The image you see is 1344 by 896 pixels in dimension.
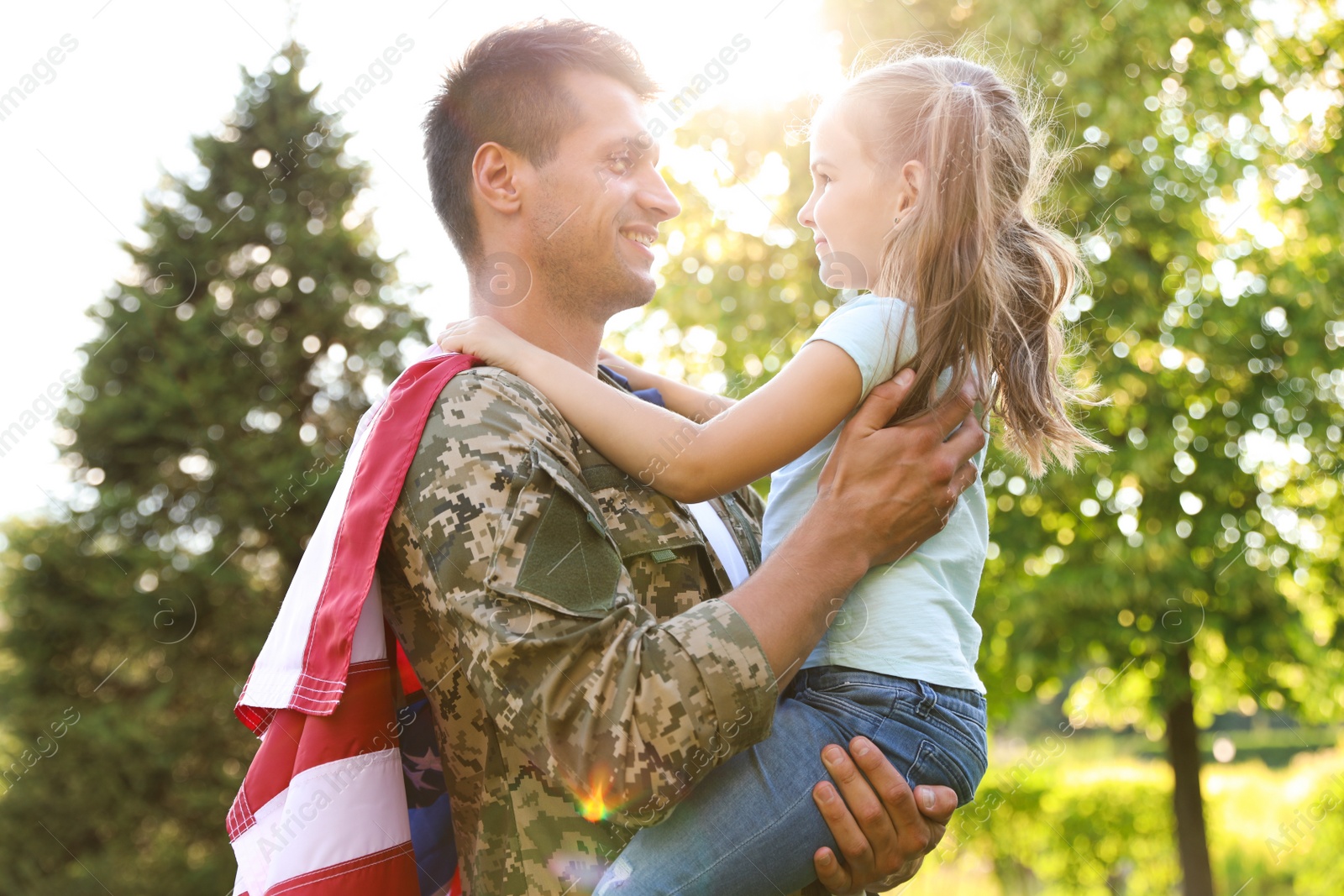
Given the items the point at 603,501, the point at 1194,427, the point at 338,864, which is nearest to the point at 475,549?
the point at 603,501

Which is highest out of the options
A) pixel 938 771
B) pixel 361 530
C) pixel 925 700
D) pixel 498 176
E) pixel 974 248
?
pixel 498 176

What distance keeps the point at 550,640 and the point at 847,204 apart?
4.11 feet

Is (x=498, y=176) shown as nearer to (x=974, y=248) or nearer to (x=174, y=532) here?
(x=974, y=248)

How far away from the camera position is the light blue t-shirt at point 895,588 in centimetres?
189

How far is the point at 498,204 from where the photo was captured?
2.41m

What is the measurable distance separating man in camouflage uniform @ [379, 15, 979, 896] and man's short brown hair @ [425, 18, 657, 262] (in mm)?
169

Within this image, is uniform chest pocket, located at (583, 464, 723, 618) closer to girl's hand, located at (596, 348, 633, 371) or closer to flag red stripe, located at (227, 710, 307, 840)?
flag red stripe, located at (227, 710, 307, 840)

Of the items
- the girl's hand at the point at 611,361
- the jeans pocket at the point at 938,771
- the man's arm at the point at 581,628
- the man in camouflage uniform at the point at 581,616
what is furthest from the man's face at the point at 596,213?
the jeans pocket at the point at 938,771

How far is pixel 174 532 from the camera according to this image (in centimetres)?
723

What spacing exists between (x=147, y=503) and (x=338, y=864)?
248 inches

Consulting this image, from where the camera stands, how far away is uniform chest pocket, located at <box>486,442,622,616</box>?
60.2 inches

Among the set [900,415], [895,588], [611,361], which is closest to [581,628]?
[895,588]

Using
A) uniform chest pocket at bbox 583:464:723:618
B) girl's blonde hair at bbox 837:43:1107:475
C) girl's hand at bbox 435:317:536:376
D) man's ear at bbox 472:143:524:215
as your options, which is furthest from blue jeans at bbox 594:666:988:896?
man's ear at bbox 472:143:524:215

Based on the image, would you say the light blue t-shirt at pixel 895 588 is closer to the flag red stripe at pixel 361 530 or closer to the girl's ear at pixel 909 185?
the girl's ear at pixel 909 185
